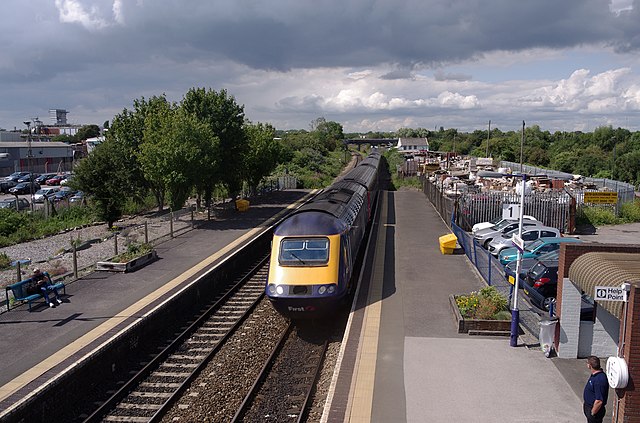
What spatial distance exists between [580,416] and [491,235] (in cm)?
1701

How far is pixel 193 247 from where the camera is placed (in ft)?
76.7

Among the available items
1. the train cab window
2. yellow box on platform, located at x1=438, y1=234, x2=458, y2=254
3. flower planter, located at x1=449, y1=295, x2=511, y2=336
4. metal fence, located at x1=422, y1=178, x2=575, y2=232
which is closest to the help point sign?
flower planter, located at x1=449, y1=295, x2=511, y2=336

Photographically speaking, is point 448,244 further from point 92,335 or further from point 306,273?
point 92,335

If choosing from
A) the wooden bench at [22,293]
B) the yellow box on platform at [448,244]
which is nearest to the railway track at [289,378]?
the wooden bench at [22,293]

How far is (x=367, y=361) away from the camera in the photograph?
36.4 ft

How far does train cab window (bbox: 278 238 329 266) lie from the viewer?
13.8 metres

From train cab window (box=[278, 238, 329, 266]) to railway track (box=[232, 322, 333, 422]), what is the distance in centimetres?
205

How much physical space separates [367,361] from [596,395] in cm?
448

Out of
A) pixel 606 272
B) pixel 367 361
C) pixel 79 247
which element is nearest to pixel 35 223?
pixel 79 247

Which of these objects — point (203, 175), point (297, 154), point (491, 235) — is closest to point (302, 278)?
point (491, 235)

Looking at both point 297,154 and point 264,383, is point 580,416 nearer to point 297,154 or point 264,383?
point 264,383

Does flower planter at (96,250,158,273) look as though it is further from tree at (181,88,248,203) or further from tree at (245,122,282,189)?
tree at (245,122,282,189)

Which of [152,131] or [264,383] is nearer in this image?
[264,383]

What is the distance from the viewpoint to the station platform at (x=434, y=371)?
356 inches
